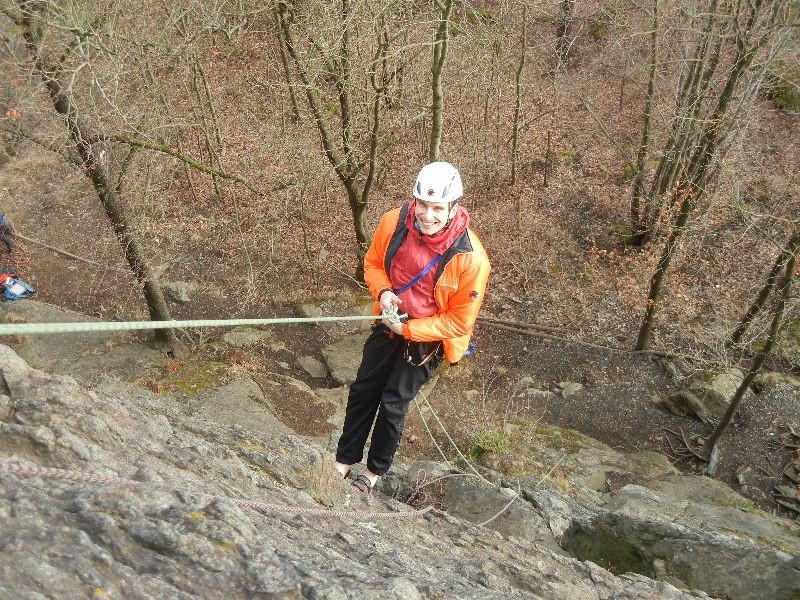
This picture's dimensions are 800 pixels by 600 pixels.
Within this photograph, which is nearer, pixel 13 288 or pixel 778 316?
pixel 778 316

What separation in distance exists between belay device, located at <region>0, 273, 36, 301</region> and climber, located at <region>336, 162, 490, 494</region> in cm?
1038

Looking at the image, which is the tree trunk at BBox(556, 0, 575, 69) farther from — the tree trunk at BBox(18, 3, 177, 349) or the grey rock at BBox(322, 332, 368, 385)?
the tree trunk at BBox(18, 3, 177, 349)

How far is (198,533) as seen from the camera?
2.53m

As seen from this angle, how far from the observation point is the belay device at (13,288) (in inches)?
490

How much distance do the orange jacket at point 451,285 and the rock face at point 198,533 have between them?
130cm

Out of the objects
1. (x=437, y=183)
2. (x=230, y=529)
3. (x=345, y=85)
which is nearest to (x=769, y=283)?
(x=345, y=85)

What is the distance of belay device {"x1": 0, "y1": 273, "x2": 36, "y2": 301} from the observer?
12438 mm

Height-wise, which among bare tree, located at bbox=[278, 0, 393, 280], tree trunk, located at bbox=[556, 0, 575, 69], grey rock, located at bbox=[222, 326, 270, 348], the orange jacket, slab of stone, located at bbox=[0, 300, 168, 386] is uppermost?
tree trunk, located at bbox=[556, 0, 575, 69]

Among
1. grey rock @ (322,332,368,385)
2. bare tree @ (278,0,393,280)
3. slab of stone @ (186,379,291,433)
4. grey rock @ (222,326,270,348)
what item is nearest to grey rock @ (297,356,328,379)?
grey rock @ (322,332,368,385)

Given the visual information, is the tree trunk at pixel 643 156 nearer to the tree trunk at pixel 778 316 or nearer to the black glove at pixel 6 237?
the tree trunk at pixel 778 316

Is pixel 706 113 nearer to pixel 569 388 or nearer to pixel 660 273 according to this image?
pixel 660 273

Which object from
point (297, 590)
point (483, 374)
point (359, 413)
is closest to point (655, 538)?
point (359, 413)

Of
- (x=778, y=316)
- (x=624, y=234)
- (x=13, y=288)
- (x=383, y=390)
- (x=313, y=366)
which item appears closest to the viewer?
(x=383, y=390)

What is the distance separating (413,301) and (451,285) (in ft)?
1.17
